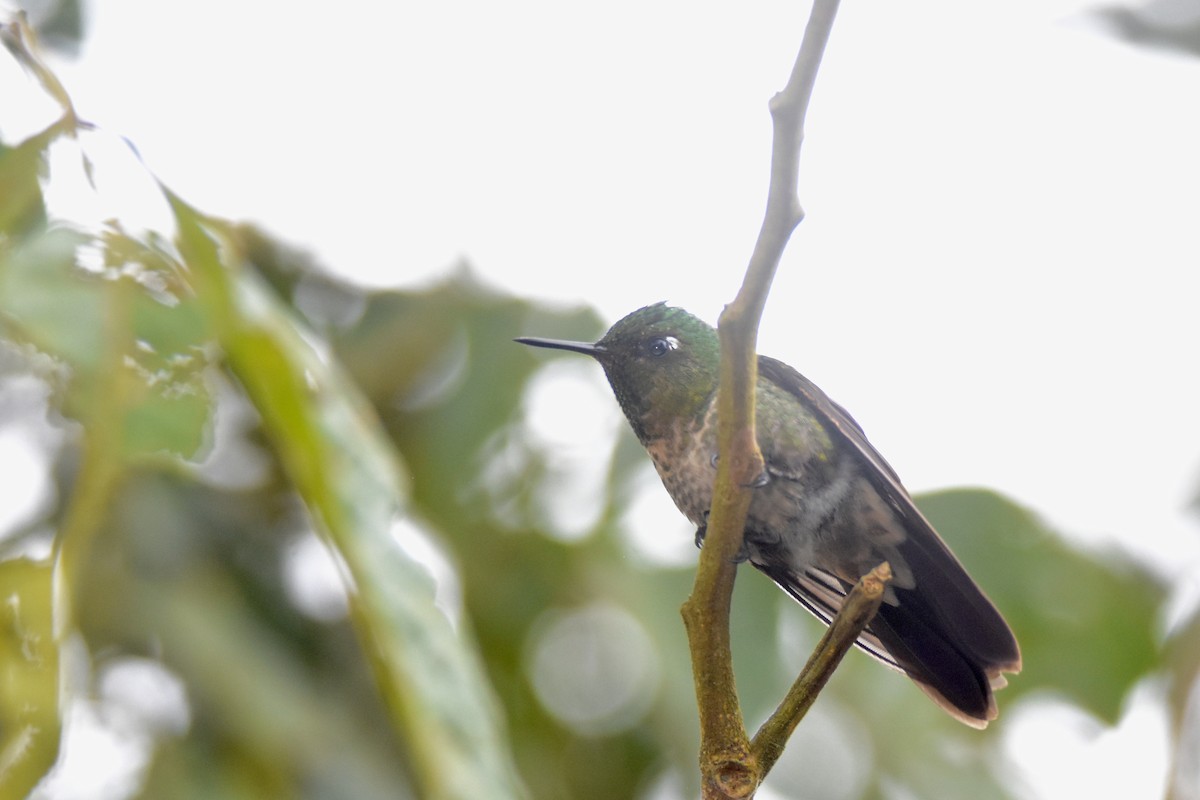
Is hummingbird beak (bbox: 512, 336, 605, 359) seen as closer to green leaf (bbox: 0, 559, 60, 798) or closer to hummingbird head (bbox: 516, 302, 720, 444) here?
hummingbird head (bbox: 516, 302, 720, 444)

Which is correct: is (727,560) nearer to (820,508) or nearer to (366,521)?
(366,521)

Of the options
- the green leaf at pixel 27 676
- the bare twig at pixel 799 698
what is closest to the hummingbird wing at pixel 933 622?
the bare twig at pixel 799 698

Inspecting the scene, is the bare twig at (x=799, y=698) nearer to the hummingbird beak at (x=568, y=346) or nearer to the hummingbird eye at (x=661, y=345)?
the hummingbird beak at (x=568, y=346)

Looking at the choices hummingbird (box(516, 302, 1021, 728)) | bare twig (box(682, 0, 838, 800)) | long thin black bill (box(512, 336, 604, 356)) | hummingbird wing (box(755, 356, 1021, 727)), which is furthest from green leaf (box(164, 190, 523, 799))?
hummingbird wing (box(755, 356, 1021, 727))

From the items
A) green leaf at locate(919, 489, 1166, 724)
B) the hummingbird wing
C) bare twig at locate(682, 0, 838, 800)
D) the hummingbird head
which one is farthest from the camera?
green leaf at locate(919, 489, 1166, 724)

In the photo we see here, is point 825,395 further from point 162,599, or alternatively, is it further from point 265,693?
point 162,599

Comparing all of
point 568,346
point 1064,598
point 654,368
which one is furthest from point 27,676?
point 1064,598

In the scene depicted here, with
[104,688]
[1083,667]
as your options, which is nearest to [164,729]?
[104,688]
